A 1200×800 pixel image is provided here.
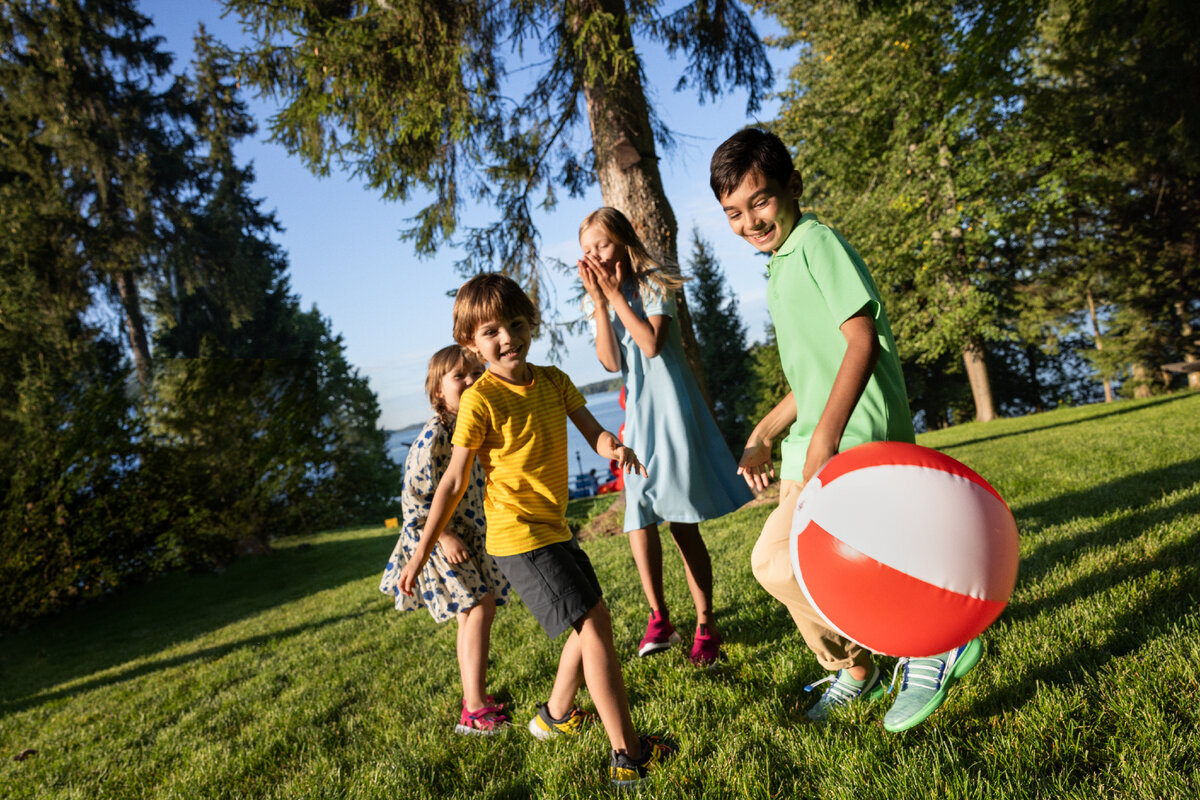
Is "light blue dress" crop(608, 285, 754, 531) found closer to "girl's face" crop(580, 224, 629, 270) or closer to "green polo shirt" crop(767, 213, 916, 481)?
"girl's face" crop(580, 224, 629, 270)

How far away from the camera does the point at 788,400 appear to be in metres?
2.46

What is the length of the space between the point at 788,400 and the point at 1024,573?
2.06m

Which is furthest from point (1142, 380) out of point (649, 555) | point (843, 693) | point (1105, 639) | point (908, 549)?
point (908, 549)

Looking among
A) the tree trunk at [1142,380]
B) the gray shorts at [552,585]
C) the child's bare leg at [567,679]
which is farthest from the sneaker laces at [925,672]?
the tree trunk at [1142,380]

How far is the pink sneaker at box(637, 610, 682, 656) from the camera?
3.29 metres

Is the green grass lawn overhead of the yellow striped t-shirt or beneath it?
beneath

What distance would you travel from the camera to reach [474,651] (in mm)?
3000

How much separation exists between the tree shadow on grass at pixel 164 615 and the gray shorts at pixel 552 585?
5.39 metres

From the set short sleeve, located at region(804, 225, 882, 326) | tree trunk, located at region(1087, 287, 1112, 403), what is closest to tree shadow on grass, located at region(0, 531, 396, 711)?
short sleeve, located at region(804, 225, 882, 326)

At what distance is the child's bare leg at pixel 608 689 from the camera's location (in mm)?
2180

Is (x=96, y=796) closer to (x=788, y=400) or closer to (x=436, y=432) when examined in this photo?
(x=436, y=432)

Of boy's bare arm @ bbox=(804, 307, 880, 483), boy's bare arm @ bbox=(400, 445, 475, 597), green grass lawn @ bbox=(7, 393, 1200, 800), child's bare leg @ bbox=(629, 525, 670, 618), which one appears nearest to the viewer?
boy's bare arm @ bbox=(804, 307, 880, 483)

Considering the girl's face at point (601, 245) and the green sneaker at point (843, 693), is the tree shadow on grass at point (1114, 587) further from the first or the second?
the girl's face at point (601, 245)

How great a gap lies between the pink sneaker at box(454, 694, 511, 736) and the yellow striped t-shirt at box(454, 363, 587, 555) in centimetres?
91
